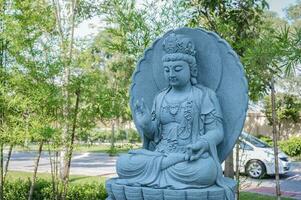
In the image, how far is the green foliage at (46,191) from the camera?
6.65 metres

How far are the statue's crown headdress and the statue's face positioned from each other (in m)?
0.11

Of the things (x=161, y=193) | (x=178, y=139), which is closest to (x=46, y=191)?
(x=178, y=139)

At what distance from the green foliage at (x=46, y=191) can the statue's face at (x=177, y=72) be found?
3.59 metres

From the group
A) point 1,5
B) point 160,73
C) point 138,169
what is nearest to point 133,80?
point 160,73

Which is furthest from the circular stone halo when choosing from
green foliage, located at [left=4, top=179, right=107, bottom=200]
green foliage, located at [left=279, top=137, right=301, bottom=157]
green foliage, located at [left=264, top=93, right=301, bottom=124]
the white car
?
green foliage, located at [left=264, top=93, right=301, bottom=124]

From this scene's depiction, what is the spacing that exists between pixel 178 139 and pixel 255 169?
24.5ft

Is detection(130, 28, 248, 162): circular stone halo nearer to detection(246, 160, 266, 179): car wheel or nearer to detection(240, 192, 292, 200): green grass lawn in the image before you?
detection(240, 192, 292, 200): green grass lawn

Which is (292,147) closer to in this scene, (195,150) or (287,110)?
(287,110)

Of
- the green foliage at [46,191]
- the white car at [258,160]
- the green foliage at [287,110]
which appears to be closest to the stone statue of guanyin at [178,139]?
the green foliage at [46,191]

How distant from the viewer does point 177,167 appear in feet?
10.9

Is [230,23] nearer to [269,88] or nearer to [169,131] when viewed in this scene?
[269,88]

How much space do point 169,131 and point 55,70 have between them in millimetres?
2343

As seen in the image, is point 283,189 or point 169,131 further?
point 283,189

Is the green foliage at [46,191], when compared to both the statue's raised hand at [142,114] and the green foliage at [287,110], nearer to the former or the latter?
the statue's raised hand at [142,114]
